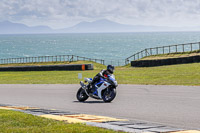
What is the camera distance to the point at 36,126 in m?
8.58

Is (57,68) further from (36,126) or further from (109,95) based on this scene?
(36,126)

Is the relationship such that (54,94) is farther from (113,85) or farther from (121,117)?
(121,117)

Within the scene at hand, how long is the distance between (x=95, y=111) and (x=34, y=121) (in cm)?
307

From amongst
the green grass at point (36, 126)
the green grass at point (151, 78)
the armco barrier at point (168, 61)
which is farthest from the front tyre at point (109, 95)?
the armco barrier at point (168, 61)

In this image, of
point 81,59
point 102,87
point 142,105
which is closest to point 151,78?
point 102,87

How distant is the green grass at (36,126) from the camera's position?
7.84 meters

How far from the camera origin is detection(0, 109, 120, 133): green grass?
784 cm

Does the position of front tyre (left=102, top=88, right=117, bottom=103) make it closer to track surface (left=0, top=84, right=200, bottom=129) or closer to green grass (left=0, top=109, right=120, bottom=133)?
track surface (left=0, top=84, right=200, bottom=129)

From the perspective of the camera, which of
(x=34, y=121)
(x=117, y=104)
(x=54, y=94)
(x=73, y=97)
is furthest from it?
(x=54, y=94)

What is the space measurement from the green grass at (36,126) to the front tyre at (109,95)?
422cm

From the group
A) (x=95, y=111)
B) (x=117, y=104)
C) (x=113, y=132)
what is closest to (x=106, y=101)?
(x=117, y=104)

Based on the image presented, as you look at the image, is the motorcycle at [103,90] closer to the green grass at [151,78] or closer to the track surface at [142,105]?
the track surface at [142,105]

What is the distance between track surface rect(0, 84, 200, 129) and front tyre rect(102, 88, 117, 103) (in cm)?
22

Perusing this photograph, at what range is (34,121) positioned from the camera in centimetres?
918
